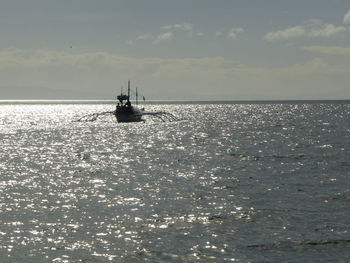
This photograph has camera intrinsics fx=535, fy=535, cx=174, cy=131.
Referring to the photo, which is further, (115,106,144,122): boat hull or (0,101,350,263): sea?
(115,106,144,122): boat hull

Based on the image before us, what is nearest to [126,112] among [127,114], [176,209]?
[127,114]

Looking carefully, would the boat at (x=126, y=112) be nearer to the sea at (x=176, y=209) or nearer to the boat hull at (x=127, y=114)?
the boat hull at (x=127, y=114)

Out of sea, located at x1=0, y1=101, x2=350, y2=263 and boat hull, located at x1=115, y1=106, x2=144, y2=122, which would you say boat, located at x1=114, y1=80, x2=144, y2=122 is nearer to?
boat hull, located at x1=115, y1=106, x2=144, y2=122

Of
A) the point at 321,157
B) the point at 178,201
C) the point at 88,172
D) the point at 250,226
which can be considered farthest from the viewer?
the point at 321,157

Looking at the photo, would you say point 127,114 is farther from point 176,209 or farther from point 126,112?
point 176,209

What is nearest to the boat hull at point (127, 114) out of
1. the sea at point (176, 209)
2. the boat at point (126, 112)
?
the boat at point (126, 112)

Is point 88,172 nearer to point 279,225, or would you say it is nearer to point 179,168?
point 179,168

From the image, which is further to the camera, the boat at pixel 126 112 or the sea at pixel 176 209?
the boat at pixel 126 112

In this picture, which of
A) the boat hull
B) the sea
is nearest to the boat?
the boat hull

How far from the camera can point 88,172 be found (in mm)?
58312

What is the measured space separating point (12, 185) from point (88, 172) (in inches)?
437

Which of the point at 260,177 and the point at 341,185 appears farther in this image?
the point at 260,177

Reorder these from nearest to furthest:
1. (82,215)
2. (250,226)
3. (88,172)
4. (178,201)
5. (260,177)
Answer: (250,226) < (82,215) < (178,201) < (260,177) < (88,172)

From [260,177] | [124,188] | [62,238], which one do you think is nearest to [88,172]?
[124,188]
